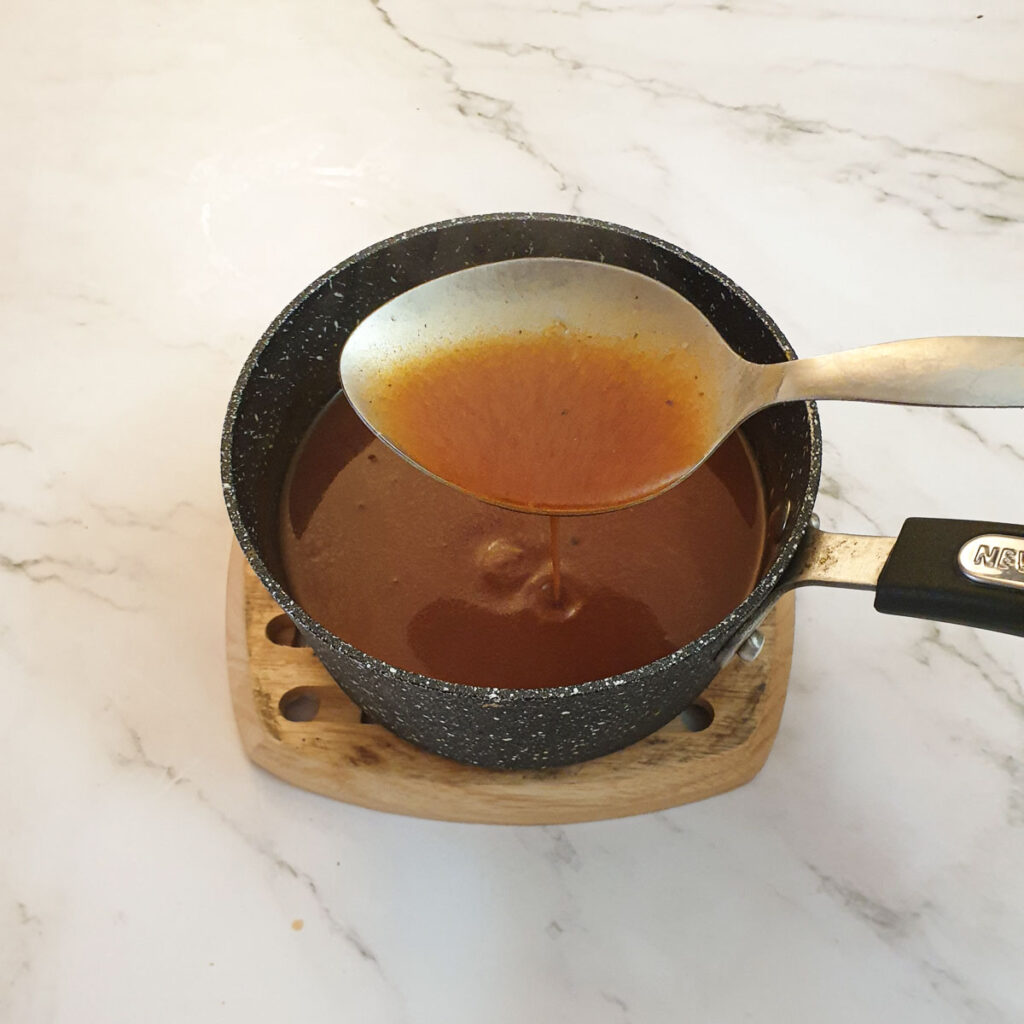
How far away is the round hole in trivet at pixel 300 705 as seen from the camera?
1.04 meters

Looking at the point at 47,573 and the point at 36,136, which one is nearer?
the point at 47,573

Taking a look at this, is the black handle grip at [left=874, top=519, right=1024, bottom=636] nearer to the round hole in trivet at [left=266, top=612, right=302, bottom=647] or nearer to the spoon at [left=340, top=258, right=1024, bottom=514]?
the spoon at [left=340, top=258, right=1024, bottom=514]

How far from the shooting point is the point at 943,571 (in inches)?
28.1

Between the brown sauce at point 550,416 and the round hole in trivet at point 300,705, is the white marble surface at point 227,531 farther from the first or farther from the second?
the brown sauce at point 550,416

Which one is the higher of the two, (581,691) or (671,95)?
(671,95)

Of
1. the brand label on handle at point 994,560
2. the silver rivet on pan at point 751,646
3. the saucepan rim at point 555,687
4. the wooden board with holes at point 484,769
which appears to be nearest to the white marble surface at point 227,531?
the wooden board with holes at point 484,769

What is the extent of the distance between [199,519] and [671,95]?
0.95m

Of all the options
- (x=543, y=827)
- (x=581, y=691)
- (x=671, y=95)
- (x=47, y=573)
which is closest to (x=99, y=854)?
(x=47, y=573)

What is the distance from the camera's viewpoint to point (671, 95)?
1.54 metres

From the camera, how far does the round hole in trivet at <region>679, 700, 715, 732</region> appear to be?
1.03 meters

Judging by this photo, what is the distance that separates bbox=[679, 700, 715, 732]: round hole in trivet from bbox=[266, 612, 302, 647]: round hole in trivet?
408 millimetres

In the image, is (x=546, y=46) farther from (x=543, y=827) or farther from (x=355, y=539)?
(x=543, y=827)

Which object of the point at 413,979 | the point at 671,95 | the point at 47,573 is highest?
the point at 671,95

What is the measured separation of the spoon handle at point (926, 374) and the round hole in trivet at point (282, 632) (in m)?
0.56
